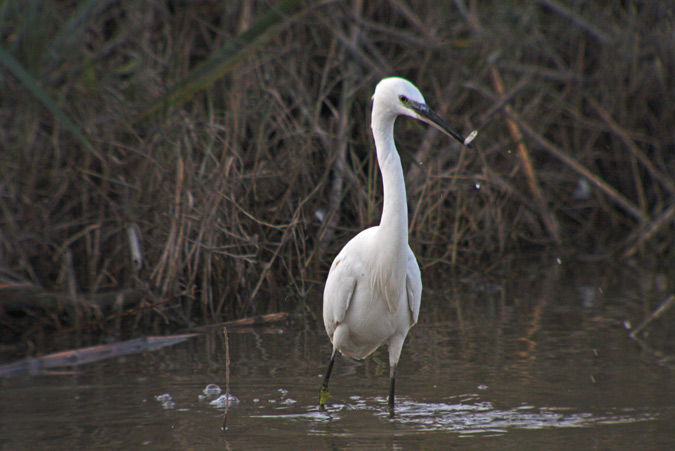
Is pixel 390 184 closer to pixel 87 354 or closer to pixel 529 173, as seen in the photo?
pixel 87 354

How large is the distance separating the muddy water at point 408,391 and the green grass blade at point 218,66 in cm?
185

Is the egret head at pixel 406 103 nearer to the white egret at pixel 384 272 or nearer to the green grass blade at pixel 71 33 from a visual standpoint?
the white egret at pixel 384 272

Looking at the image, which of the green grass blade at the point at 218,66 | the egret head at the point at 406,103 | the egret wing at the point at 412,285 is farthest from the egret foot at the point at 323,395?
the green grass blade at the point at 218,66

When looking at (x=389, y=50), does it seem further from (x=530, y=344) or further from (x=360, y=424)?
(x=360, y=424)

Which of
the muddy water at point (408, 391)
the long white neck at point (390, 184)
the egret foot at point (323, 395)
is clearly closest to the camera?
the muddy water at point (408, 391)

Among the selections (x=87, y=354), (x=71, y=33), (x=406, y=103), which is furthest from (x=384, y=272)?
(x=71, y=33)

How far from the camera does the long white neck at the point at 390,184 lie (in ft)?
12.5

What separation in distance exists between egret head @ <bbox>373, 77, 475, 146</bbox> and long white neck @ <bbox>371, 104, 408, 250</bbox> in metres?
0.05

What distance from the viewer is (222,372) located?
476 centimetres

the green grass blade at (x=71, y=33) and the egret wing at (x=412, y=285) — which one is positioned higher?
the green grass blade at (x=71, y=33)

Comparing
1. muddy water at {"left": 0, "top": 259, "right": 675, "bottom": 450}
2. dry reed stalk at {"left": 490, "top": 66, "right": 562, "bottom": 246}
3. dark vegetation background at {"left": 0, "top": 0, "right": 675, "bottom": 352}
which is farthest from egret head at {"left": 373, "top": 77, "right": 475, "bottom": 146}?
dry reed stalk at {"left": 490, "top": 66, "right": 562, "bottom": 246}

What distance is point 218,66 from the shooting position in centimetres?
626

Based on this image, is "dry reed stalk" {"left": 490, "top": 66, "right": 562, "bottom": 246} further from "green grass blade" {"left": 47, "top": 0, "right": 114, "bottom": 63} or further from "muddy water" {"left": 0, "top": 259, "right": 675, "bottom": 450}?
"green grass blade" {"left": 47, "top": 0, "right": 114, "bottom": 63}

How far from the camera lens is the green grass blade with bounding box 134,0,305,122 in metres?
6.19
